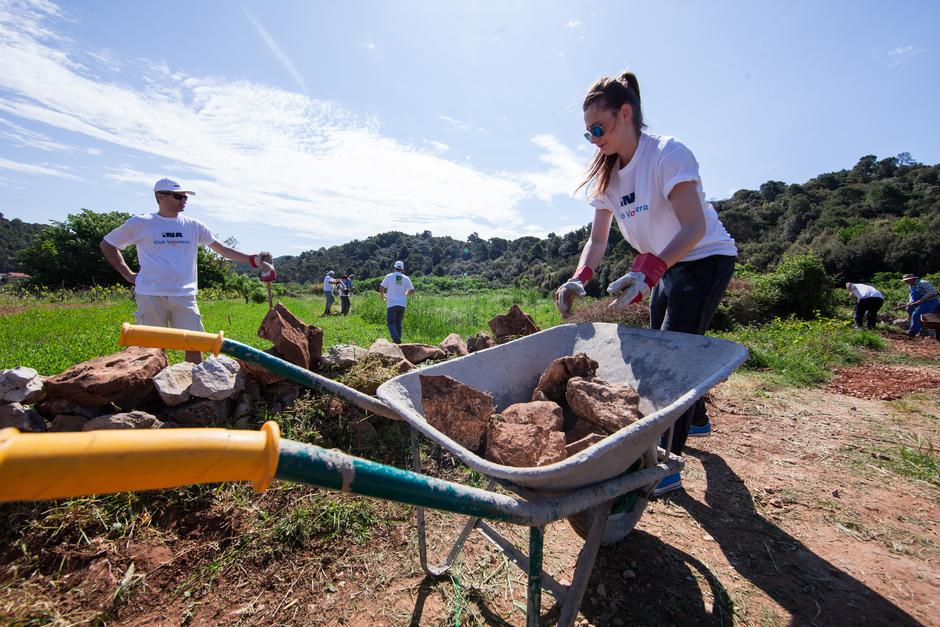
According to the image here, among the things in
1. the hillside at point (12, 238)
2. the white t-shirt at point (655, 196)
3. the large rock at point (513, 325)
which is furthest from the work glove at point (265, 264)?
the hillside at point (12, 238)

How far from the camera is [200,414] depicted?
2.74 meters

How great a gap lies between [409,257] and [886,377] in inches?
3204

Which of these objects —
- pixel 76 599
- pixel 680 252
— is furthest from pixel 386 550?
pixel 680 252

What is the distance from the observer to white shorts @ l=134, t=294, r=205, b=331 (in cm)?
327

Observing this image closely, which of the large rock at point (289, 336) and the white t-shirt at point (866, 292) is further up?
the white t-shirt at point (866, 292)

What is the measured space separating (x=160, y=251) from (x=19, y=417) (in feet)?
4.58

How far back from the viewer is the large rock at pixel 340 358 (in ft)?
11.3

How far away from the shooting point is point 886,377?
17.5ft

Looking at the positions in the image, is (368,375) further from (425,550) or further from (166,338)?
(166,338)

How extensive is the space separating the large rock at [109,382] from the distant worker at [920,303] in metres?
12.9

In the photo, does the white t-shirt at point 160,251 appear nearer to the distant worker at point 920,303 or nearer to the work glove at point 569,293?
the work glove at point 569,293

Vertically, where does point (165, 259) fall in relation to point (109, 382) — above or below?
above

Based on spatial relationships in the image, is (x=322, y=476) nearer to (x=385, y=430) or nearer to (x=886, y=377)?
(x=385, y=430)

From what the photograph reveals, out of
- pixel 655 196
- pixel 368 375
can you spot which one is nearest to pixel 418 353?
pixel 368 375
